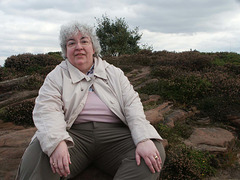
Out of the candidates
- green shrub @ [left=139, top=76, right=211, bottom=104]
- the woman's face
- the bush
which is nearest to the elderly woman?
the woman's face

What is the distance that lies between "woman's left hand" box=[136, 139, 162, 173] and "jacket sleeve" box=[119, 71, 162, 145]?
107 mm

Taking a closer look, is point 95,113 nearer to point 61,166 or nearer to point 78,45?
point 61,166

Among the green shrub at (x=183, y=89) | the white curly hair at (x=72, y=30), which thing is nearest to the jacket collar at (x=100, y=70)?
the white curly hair at (x=72, y=30)

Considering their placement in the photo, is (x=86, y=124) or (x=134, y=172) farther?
(x=86, y=124)

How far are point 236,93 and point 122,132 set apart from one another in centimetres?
439

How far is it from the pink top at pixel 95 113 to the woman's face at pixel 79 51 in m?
0.51

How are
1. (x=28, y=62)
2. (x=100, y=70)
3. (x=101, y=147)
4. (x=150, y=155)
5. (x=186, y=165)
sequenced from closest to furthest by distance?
(x=150, y=155) < (x=101, y=147) < (x=100, y=70) < (x=186, y=165) < (x=28, y=62)

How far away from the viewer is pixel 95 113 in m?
2.98

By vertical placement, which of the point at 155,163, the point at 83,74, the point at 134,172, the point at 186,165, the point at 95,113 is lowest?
the point at 186,165

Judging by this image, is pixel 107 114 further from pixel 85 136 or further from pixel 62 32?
pixel 62 32

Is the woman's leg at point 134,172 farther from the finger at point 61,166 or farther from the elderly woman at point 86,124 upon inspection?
the finger at point 61,166

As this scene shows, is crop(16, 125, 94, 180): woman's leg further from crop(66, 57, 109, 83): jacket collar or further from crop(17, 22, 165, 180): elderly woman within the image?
crop(66, 57, 109, 83): jacket collar

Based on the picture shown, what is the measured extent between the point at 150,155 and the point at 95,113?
96 centimetres

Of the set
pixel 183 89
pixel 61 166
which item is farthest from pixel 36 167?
pixel 183 89
